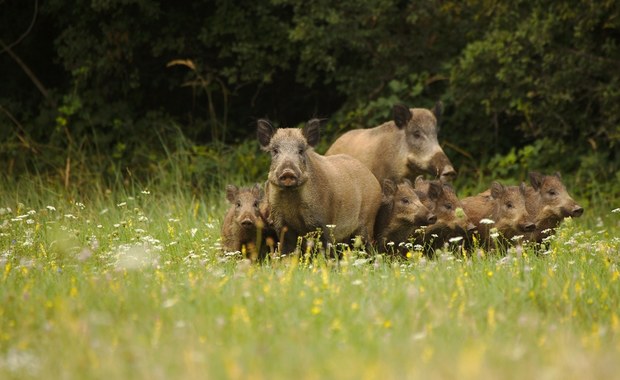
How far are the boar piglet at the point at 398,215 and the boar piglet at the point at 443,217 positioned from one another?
14 cm

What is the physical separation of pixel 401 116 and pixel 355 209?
269 cm

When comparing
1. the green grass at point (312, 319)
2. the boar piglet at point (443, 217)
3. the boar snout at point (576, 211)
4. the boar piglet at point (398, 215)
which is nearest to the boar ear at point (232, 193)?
the green grass at point (312, 319)

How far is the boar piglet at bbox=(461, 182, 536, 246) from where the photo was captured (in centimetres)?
1030

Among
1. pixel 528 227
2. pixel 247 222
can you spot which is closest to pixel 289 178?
pixel 247 222

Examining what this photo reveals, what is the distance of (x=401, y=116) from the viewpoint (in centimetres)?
1251

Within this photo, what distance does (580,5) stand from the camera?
14.5 m

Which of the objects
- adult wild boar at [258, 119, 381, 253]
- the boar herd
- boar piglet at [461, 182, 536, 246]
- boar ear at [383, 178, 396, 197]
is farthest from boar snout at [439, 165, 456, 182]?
adult wild boar at [258, 119, 381, 253]

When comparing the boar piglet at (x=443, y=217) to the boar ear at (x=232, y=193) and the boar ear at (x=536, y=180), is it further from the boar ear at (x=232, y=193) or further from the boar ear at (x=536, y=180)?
the boar ear at (x=232, y=193)

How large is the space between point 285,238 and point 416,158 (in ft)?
9.93

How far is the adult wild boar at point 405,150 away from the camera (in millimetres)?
12328

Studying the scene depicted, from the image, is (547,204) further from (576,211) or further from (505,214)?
(505,214)

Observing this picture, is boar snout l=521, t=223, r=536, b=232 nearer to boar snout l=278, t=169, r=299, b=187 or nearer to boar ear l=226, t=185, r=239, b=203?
boar snout l=278, t=169, r=299, b=187

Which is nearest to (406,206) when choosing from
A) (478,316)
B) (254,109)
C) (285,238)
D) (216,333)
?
(285,238)

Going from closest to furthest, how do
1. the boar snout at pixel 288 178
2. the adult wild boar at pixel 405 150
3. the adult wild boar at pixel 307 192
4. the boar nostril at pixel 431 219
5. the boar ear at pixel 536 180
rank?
the boar snout at pixel 288 178
the adult wild boar at pixel 307 192
the boar nostril at pixel 431 219
the boar ear at pixel 536 180
the adult wild boar at pixel 405 150
